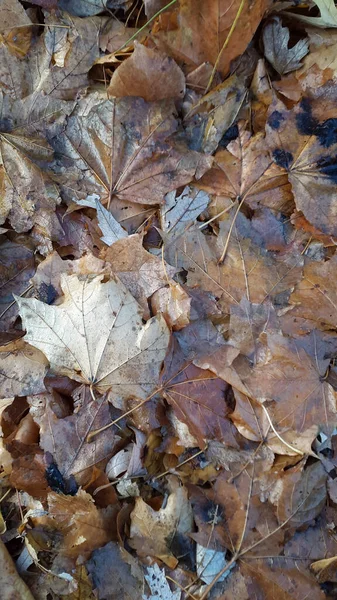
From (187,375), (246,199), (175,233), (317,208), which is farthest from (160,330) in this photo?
(317,208)

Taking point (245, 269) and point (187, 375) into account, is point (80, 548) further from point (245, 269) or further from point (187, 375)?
point (245, 269)

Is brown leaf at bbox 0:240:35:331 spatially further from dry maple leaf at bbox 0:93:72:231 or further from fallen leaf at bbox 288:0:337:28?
fallen leaf at bbox 288:0:337:28

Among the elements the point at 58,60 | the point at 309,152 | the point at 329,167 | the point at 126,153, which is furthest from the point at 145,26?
the point at 329,167

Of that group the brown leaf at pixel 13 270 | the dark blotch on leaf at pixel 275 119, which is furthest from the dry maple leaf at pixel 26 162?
the dark blotch on leaf at pixel 275 119

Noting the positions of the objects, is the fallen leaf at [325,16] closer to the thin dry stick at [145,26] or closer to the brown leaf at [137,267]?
the thin dry stick at [145,26]

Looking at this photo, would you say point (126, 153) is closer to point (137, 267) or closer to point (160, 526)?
point (137, 267)

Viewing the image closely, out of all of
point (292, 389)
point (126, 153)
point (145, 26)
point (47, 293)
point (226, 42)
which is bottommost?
point (292, 389)
